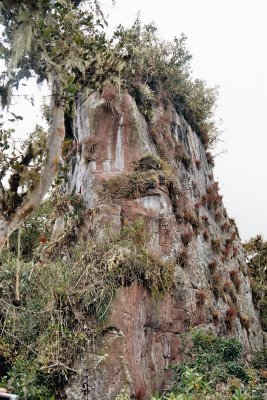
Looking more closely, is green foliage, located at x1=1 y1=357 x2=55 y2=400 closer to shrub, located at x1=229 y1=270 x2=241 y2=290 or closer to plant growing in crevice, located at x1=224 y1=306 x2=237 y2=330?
plant growing in crevice, located at x1=224 y1=306 x2=237 y2=330

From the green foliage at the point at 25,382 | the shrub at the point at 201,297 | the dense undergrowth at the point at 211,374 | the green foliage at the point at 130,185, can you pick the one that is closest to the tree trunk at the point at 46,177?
the dense undergrowth at the point at 211,374

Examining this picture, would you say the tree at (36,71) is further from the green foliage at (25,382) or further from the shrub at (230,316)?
the shrub at (230,316)

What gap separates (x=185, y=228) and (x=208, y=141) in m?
7.57

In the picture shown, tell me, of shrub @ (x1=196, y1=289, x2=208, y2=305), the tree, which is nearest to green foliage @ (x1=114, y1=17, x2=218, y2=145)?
shrub @ (x1=196, y1=289, x2=208, y2=305)

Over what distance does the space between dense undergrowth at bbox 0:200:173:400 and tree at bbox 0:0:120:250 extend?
3.83m

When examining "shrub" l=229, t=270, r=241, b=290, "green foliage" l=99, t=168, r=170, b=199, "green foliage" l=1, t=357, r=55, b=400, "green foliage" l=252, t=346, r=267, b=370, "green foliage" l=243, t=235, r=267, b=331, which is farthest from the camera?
"green foliage" l=243, t=235, r=267, b=331

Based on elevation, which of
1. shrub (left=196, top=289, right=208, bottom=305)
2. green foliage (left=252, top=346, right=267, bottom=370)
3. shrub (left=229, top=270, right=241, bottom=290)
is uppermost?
shrub (left=229, top=270, right=241, bottom=290)

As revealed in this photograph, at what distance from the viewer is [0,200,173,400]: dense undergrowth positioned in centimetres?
894

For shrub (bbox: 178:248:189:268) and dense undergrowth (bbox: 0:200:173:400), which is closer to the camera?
dense undergrowth (bbox: 0:200:173:400)

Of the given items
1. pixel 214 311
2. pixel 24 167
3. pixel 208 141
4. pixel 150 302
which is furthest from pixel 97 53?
pixel 208 141

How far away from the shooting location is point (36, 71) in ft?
24.0

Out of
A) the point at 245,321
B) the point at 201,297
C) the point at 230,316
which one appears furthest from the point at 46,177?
the point at 245,321

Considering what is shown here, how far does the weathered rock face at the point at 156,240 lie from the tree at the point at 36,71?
4287mm

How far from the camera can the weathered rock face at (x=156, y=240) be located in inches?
371
